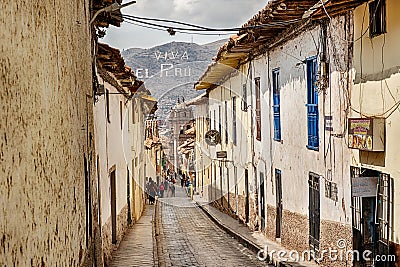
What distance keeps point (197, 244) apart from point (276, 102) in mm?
4918

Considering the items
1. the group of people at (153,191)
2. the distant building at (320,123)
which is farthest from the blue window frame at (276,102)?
the group of people at (153,191)

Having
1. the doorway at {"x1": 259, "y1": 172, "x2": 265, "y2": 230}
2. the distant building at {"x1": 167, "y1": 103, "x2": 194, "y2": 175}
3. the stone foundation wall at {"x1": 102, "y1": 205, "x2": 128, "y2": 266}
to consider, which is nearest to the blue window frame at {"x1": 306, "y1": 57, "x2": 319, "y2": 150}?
the stone foundation wall at {"x1": 102, "y1": 205, "x2": 128, "y2": 266}

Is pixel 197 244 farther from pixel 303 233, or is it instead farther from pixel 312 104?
pixel 312 104

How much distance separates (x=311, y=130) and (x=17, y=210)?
34.6 ft

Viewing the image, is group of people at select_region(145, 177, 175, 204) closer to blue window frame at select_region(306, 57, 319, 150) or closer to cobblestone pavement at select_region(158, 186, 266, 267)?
cobblestone pavement at select_region(158, 186, 266, 267)

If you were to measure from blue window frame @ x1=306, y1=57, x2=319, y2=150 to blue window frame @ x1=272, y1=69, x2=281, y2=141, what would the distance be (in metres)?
2.92

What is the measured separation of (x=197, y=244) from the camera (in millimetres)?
18297

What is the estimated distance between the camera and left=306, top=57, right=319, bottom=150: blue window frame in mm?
12906

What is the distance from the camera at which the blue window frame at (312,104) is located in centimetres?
1291

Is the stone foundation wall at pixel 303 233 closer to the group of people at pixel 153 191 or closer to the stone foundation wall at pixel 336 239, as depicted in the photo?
the stone foundation wall at pixel 336 239

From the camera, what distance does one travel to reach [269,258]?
1452cm

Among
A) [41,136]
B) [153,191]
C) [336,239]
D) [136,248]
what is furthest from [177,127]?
[41,136]

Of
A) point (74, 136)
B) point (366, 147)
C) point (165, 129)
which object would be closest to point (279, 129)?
point (366, 147)

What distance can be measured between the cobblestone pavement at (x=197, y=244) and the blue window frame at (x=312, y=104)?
333 centimetres
